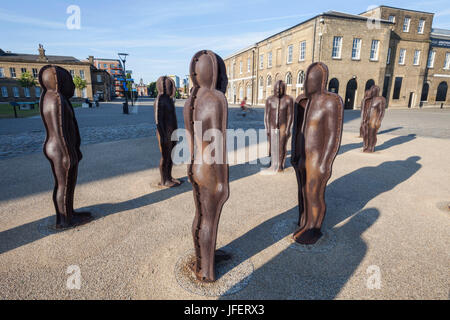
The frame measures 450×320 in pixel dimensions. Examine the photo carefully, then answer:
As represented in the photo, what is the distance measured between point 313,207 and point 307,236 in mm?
421

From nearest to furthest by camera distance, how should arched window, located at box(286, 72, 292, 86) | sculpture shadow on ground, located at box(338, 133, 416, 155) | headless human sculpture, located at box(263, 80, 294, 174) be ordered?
headless human sculpture, located at box(263, 80, 294, 174) < sculpture shadow on ground, located at box(338, 133, 416, 155) < arched window, located at box(286, 72, 292, 86)

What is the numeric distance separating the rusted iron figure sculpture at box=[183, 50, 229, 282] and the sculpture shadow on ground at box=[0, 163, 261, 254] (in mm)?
2596

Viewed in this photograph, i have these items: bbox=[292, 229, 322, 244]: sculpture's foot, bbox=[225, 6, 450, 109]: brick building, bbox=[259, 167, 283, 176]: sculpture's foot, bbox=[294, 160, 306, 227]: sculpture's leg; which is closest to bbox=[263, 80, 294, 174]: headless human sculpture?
bbox=[259, 167, 283, 176]: sculpture's foot

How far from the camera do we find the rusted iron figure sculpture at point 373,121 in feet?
27.7

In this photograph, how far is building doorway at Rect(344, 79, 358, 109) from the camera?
27.6 metres

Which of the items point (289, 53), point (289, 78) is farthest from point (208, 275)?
point (289, 53)

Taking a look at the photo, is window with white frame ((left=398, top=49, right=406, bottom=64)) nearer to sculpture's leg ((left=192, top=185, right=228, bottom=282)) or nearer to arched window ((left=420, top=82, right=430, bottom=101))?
arched window ((left=420, top=82, right=430, bottom=101))

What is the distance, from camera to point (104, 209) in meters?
4.49

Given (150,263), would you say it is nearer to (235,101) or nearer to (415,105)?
(415,105)

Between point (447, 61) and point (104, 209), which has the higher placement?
point (447, 61)

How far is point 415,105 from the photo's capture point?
105ft

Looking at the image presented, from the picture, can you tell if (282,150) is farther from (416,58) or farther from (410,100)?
(416,58)

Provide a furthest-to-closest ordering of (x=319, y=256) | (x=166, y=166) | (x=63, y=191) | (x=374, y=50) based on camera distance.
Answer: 1. (x=374, y=50)
2. (x=166, y=166)
3. (x=63, y=191)
4. (x=319, y=256)
